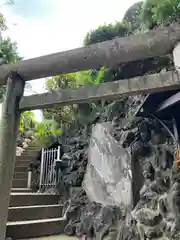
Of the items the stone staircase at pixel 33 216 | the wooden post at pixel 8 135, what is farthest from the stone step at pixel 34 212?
the wooden post at pixel 8 135

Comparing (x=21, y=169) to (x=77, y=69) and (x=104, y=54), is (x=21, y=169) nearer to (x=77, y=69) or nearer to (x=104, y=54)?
(x=77, y=69)

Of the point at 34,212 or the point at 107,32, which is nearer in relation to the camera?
the point at 34,212

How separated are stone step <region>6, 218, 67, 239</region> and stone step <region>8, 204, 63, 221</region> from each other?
0.63 ft

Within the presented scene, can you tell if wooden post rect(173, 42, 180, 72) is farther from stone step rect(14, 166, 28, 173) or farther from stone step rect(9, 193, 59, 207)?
stone step rect(14, 166, 28, 173)

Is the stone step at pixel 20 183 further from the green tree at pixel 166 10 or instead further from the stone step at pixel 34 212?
the green tree at pixel 166 10

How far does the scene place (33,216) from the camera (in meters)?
4.74

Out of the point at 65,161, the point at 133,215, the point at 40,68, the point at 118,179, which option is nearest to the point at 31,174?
the point at 65,161

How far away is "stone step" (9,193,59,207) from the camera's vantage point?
16.0 ft

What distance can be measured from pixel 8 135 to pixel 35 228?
2.76m

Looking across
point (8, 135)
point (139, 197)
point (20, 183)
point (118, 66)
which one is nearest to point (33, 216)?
point (20, 183)

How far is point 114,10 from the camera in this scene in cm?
669

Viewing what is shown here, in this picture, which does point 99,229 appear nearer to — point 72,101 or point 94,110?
point 72,101

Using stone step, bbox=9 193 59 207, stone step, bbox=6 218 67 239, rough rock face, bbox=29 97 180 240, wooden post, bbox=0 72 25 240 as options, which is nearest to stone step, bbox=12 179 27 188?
stone step, bbox=9 193 59 207

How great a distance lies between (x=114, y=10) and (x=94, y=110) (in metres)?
3.13
